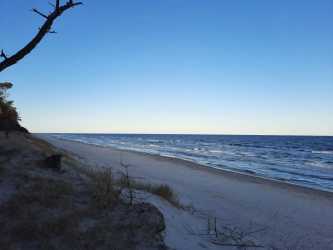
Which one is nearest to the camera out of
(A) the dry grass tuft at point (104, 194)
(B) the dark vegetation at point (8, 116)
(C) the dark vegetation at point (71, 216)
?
(C) the dark vegetation at point (71, 216)

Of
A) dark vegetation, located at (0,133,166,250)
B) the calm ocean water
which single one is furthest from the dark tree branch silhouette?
the calm ocean water

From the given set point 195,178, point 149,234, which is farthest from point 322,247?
point 195,178

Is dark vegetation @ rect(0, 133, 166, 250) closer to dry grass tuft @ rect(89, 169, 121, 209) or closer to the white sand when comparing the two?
dry grass tuft @ rect(89, 169, 121, 209)

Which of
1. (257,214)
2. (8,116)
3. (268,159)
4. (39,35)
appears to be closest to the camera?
(39,35)

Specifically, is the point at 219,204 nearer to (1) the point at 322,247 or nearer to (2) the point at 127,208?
(1) the point at 322,247

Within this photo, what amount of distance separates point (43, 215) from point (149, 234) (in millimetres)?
1968

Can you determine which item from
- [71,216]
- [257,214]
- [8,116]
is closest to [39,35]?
[71,216]

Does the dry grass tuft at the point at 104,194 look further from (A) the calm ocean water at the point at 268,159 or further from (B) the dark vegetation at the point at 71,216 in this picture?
(A) the calm ocean water at the point at 268,159

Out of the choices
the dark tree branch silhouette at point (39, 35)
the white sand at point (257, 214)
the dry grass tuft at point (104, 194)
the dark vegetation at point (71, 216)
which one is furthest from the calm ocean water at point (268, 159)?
the dark tree branch silhouette at point (39, 35)

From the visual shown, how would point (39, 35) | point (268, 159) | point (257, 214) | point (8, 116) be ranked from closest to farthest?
point (39, 35)
point (257, 214)
point (8, 116)
point (268, 159)

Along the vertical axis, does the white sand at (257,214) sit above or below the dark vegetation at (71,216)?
below

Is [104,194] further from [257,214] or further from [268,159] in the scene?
[268,159]

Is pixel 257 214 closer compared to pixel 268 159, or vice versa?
pixel 257 214

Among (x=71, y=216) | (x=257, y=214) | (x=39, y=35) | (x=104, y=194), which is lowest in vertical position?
(x=257, y=214)
